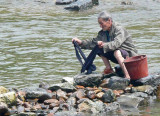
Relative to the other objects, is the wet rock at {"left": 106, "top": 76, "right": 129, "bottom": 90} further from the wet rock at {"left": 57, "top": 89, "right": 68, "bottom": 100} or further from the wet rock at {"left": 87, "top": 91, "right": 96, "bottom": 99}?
the wet rock at {"left": 57, "top": 89, "right": 68, "bottom": 100}

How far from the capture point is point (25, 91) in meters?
8.16

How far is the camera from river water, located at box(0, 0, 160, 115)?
34.9ft

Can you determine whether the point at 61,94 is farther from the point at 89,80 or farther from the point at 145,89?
the point at 145,89

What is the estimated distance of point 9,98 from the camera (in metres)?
7.57

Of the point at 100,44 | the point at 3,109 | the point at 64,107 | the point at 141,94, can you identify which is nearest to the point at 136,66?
the point at 141,94

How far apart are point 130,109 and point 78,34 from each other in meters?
7.71

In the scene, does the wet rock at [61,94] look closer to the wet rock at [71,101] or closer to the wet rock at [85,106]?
the wet rock at [71,101]

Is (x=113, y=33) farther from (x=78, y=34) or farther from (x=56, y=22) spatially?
(x=56, y=22)

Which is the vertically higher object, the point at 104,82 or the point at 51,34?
the point at 104,82

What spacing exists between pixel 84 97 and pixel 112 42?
46.5 inches

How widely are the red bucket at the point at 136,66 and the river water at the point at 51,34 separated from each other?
3.95 feet

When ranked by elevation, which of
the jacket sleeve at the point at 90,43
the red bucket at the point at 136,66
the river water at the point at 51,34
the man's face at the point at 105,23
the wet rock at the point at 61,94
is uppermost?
the man's face at the point at 105,23

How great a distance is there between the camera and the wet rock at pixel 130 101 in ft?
26.0

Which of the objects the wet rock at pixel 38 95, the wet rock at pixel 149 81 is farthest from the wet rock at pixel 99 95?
the wet rock at pixel 149 81
